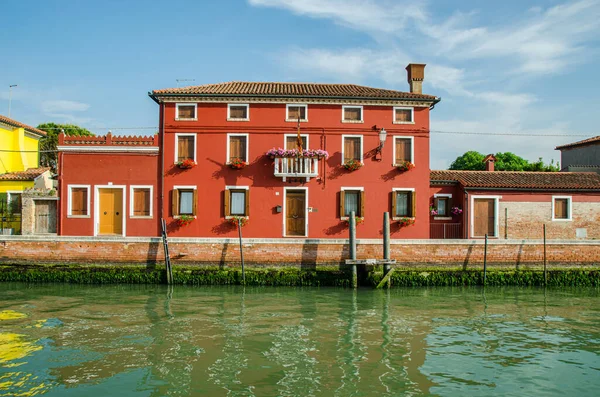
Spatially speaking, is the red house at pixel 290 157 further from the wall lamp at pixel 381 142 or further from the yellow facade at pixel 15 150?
the yellow facade at pixel 15 150

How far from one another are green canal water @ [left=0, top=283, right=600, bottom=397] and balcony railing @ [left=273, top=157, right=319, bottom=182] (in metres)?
5.94

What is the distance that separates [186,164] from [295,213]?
208 inches

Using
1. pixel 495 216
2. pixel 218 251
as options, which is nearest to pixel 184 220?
pixel 218 251

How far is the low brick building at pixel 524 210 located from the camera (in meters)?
23.5

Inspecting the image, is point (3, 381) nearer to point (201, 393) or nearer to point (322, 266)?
point (201, 393)

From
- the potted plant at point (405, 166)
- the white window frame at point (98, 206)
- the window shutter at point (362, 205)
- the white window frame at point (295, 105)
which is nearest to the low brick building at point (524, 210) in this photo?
the potted plant at point (405, 166)

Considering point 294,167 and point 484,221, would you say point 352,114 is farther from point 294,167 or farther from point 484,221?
point 484,221

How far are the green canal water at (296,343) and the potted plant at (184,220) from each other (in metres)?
4.52

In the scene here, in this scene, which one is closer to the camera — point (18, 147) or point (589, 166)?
point (589, 166)

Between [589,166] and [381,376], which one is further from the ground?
[589,166]

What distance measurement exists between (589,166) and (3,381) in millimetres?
29846

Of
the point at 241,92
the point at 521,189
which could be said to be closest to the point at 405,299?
the point at 521,189

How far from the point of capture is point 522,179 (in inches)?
960

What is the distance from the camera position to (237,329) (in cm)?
1289
